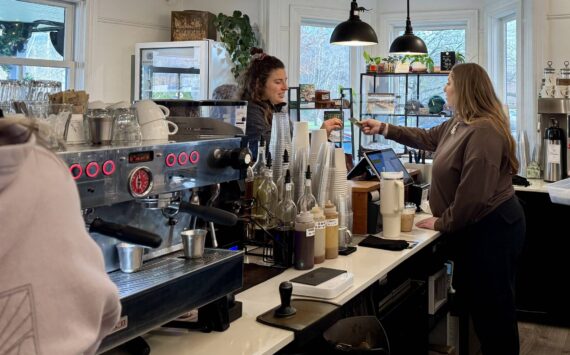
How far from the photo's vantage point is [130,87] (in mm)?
5406

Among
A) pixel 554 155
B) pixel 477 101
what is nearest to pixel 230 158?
pixel 477 101

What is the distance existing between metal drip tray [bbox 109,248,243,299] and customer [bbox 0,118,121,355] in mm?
394

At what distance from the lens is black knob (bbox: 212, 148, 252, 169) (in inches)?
56.3

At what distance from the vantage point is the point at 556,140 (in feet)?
14.0

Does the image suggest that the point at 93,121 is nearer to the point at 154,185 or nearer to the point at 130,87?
the point at 154,185

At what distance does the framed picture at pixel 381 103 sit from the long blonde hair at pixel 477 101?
2.77 meters

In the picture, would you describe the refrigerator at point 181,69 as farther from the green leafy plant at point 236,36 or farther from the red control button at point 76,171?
the red control button at point 76,171

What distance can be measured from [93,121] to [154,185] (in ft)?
0.66

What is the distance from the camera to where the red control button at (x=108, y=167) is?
3.60 ft

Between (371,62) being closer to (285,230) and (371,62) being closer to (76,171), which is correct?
(285,230)

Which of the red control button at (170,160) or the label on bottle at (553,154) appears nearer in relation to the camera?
the red control button at (170,160)

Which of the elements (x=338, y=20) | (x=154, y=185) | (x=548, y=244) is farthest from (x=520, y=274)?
(x=154, y=185)

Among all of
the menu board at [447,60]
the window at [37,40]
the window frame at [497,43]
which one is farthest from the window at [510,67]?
the window at [37,40]

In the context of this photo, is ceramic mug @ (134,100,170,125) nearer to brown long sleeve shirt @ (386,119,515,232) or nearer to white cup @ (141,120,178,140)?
white cup @ (141,120,178,140)
